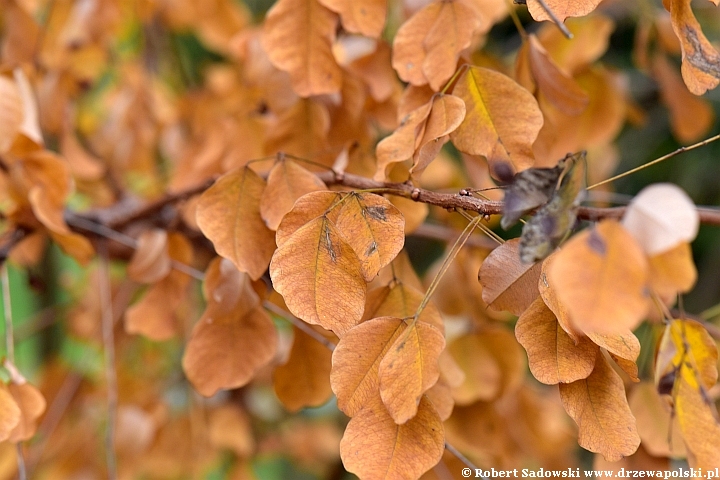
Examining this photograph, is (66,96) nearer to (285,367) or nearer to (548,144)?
(285,367)

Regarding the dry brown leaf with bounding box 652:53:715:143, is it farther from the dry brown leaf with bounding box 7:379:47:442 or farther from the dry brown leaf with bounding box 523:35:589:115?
the dry brown leaf with bounding box 7:379:47:442

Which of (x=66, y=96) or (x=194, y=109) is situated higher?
(x=66, y=96)

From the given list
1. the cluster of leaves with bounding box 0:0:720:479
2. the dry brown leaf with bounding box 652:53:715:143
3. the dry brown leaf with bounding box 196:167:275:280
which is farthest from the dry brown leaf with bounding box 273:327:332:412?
the dry brown leaf with bounding box 652:53:715:143

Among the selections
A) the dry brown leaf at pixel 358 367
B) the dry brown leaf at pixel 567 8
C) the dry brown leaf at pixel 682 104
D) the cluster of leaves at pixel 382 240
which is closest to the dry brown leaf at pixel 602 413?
the cluster of leaves at pixel 382 240

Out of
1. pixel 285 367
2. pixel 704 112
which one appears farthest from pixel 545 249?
pixel 704 112

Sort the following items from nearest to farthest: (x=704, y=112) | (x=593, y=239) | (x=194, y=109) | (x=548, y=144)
Result: (x=593, y=239), (x=548, y=144), (x=704, y=112), (x=194, y=109)
